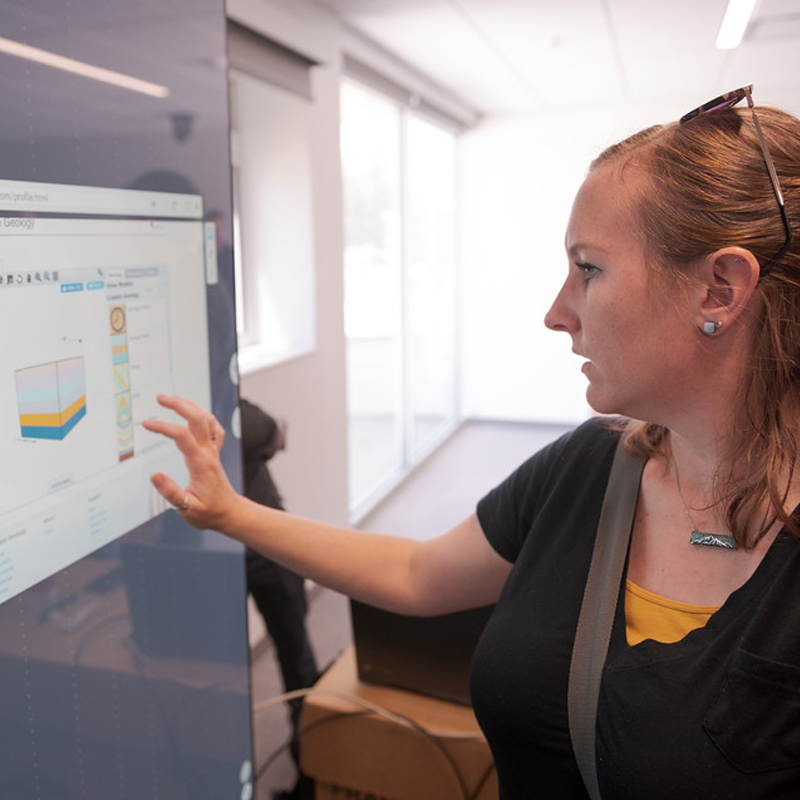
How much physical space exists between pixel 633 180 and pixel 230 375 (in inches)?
22.7

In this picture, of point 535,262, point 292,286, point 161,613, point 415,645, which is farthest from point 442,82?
point 161,613

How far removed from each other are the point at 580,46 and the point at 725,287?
355 centimetres

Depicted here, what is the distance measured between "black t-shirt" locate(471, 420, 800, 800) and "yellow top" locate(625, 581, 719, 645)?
14mm

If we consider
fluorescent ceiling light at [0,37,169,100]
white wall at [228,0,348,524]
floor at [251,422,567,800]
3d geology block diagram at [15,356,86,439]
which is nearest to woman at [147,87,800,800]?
3d geology block diagram at [15,356,86,439]

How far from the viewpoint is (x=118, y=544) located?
877mm

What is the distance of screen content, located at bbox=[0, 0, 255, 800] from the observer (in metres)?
0.71

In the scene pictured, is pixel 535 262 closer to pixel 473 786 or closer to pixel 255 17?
pixel 255 17

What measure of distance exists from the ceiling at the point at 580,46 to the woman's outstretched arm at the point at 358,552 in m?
2.57

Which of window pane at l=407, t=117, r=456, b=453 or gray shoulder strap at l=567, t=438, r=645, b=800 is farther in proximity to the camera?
window pane at l=407, t=117, r=456, b=453

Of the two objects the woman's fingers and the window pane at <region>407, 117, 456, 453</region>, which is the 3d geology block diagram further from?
the window pane at <region>407, 117, 456, 453</region>

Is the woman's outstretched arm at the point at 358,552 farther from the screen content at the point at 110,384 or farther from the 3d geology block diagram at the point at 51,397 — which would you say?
the 3d geology block diagram at the point at 51,397

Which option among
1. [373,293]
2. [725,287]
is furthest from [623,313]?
[373,293]

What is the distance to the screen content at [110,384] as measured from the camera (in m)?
0.71

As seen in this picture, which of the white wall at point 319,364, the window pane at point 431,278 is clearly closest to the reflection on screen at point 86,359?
the white wall at point 319,364
